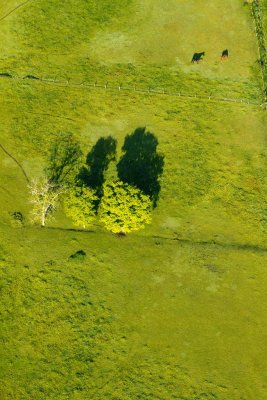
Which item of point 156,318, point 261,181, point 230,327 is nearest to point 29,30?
point 261,181

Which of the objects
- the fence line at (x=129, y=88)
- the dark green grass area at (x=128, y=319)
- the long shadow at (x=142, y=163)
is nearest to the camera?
the dark green grass area at (x=128, y=319)

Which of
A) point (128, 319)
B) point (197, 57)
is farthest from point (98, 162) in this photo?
point (197, 57)

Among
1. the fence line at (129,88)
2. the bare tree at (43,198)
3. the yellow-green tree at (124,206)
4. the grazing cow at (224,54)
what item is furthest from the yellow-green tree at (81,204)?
the grazing cow at (224,54)

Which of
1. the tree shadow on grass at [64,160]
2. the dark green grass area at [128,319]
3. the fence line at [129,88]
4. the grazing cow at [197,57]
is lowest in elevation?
the dark green grass area at [128,319]

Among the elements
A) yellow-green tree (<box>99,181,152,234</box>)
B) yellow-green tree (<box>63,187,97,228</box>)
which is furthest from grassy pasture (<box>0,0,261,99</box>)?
yellow-green tree (<box>63,187,97,228</box>)

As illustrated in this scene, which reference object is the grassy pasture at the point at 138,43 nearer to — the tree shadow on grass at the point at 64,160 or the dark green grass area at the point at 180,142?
the dark green grass area at the point at 180,142

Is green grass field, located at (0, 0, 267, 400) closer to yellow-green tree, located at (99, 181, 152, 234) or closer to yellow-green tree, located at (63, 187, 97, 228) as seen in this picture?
yellow-green tree, located at (63, 187, 97, 228)

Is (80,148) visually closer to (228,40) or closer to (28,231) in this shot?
(28,231)
